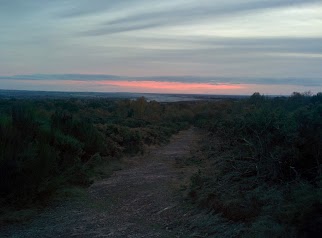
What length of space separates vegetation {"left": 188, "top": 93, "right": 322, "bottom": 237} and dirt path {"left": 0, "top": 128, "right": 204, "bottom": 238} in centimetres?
91

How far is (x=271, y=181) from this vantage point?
11117 mm

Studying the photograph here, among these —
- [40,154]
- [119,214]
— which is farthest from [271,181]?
[40,154]

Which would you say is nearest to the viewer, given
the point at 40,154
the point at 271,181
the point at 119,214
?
the point at 271,181

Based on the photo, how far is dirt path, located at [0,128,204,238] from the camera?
9.70 m

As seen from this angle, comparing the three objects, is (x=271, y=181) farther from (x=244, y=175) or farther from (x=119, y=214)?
(x=119, y=214)

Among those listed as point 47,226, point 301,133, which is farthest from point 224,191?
point 47,226

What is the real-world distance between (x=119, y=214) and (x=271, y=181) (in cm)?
370

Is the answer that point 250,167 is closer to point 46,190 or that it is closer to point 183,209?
point 183,209

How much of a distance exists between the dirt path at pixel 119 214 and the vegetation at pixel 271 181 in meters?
0.91

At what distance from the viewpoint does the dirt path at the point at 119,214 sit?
9.70 metres

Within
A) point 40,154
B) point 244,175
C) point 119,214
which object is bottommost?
point 119,214

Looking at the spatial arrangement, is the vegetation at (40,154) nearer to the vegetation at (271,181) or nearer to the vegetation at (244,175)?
the vegetation at (244,175)

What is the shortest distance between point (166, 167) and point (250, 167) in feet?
24.8

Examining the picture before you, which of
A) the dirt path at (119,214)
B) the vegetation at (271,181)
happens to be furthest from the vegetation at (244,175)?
the dirt path at (119,214)
